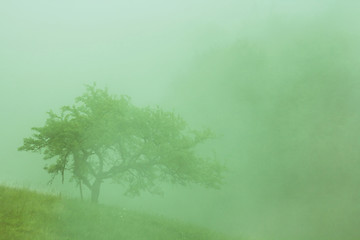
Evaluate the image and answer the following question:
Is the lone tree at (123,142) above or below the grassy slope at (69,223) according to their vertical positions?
above

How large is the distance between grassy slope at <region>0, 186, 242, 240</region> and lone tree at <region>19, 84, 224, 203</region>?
6.73 m

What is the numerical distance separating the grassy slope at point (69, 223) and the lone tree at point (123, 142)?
6.73m

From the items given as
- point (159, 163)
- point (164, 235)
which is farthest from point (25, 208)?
point (159, 163)

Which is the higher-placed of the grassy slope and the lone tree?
the lone tree

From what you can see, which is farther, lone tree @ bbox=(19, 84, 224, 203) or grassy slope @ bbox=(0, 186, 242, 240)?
lone tree @ bbox=(19, 84, 224, 203)

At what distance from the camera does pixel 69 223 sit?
13.9 m

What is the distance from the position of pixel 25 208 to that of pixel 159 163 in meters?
12.8

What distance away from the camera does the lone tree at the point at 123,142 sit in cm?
2447

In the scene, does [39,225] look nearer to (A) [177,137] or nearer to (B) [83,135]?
(B) [83,135]

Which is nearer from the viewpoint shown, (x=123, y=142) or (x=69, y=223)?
(x=69, y=223)

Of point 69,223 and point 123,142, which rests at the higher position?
point 123,142

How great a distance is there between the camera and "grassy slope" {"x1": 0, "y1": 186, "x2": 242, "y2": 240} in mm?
12281

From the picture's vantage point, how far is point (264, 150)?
145 m

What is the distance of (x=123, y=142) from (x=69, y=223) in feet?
39.9
